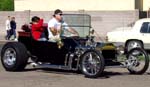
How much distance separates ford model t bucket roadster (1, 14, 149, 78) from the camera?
532 inches

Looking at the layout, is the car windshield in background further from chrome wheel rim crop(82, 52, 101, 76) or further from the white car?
the white car

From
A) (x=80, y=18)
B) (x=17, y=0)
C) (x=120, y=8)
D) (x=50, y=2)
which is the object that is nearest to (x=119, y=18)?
(x=120, y=8)

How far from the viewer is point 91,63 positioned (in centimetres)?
1346

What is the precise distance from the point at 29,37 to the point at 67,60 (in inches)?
54.0

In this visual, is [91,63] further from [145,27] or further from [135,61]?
[145,27]

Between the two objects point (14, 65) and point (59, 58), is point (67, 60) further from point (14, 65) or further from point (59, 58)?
point (14, 65)

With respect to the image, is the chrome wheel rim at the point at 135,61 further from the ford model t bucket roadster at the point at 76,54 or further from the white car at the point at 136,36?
the white car at the point at 136,36

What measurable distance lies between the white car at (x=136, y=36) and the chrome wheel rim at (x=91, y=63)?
9942mm

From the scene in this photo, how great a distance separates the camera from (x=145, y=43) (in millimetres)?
23453

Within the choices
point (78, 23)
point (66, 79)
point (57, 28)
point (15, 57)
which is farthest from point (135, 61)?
point (15, 57)

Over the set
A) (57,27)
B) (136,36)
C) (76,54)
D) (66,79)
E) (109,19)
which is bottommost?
(66,79)

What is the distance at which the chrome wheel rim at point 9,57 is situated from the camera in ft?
48.4

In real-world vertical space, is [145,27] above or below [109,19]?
below

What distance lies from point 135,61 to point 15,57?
3.04 m
